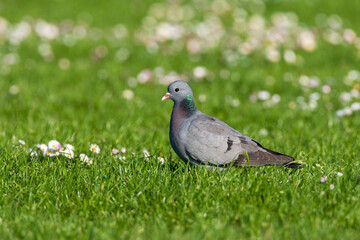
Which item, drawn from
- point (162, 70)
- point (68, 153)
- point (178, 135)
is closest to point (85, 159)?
point (68, 153)

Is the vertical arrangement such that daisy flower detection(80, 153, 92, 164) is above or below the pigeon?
below

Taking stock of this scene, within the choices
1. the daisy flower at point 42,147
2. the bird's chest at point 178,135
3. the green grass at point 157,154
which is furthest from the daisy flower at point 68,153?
the bird's chest at point 178,135

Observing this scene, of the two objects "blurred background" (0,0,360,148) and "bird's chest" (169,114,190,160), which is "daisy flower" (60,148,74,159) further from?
"bird's chest" (169,114,190,160)

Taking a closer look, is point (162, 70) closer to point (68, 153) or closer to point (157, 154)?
point (157, 154)

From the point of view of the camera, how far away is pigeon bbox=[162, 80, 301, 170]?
3906 mm

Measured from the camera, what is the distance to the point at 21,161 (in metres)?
4.29

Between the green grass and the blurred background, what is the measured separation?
0.03 m

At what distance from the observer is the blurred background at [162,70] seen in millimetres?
6340

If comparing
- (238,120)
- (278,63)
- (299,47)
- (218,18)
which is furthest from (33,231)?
(218,18)

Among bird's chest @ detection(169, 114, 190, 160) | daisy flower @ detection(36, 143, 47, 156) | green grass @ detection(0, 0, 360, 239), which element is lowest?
green grass @ detection(0, 0, 360, 239)

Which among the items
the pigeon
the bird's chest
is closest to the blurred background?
the bird's chest

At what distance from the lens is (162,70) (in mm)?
8391

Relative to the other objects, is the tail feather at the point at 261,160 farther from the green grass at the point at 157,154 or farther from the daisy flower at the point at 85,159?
the daisy flower at the point at 85,159

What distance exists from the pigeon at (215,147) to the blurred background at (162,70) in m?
1.62
